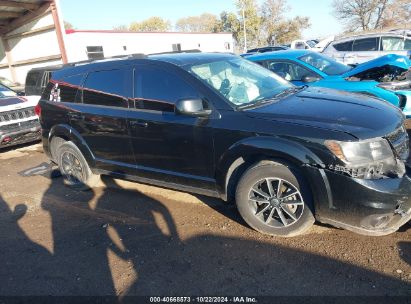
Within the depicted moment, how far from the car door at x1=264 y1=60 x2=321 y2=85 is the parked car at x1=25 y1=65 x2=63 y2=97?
571cm

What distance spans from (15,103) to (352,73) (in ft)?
23.4

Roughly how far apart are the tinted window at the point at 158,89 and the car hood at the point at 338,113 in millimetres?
809

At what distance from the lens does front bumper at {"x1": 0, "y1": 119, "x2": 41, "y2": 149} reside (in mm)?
7398

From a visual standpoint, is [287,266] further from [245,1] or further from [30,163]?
[245,1]

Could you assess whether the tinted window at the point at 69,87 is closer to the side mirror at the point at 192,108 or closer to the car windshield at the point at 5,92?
the side mirror at the point at 192,108

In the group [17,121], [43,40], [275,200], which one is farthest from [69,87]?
[43,40]

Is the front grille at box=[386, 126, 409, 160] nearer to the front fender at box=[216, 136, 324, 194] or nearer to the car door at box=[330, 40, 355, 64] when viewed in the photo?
the front fender at box=[216, 136, 324, 194]

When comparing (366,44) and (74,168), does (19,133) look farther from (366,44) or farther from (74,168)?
(366,44)

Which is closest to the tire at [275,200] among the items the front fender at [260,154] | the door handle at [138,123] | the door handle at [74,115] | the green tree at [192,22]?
the front fender at [260,154]

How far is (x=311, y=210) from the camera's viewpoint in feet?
10.6

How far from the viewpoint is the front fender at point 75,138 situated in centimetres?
488

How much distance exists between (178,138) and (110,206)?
1.55 metres

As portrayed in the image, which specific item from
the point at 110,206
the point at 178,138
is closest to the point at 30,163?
the point at 110,206

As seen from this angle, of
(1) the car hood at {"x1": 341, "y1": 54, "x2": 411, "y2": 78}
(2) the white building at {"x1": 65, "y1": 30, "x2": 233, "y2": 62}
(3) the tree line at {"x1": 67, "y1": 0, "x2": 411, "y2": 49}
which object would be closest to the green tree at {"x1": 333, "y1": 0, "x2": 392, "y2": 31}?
(3) the tree line at {"x1": 67, "y1": 0, "x2": 411, "y2": 49}
